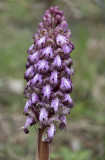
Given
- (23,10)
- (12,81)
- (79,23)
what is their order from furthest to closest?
(79,23), (23,10), (12,81)

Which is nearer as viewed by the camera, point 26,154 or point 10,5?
point 26,154

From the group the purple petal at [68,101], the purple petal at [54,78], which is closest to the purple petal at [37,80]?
the purple petal at [54,78]

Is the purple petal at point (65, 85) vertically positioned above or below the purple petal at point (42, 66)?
below

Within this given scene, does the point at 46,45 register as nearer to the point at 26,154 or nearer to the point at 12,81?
the point at 26,154

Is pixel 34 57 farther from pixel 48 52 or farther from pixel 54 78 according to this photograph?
pixel 54 78

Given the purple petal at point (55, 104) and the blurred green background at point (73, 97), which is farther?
the blurred green background at point (73, 97)

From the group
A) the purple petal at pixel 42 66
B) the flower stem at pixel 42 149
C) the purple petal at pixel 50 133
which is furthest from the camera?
the flower stem at pixel 42 149

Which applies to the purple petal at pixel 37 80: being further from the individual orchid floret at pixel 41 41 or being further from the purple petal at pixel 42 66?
the individual orchid floret at pixel 41 41

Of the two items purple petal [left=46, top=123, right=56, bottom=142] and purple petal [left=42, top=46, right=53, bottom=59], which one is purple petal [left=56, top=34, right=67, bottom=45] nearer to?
purple petal [left=42, top=46, right=53, bottom=59]

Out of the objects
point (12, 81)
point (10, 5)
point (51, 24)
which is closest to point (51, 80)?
point (51, 24)
